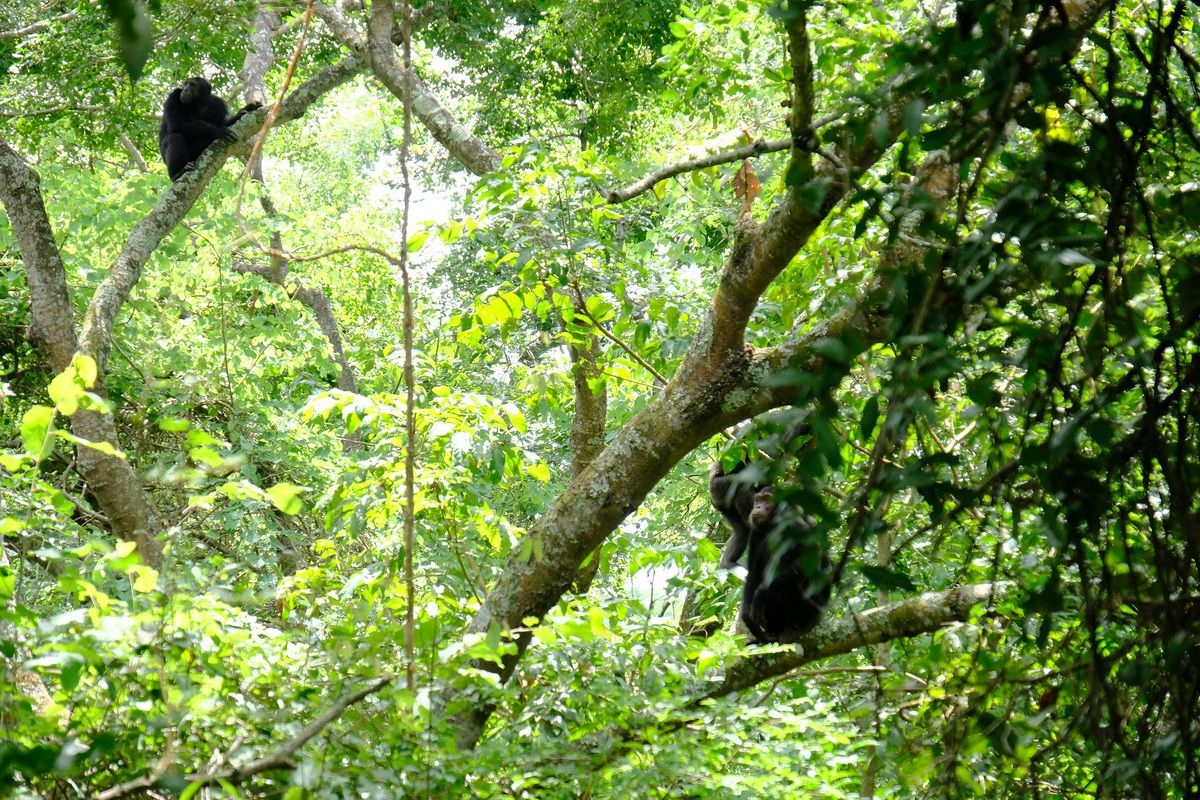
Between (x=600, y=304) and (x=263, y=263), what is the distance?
6.60 metres

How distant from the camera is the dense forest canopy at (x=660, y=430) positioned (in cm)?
155

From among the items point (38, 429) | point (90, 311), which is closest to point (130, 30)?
point (38, 429)

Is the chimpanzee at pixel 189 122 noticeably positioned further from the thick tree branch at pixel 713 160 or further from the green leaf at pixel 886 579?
the green leaf at pixel 886 579

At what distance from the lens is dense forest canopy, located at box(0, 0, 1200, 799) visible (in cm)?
155

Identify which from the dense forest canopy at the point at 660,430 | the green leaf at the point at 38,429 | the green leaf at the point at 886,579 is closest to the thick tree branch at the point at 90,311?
the dense forest canopy at the point at 660,430

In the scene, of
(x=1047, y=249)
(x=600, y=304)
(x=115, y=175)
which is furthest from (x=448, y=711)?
(x=115, y=175)

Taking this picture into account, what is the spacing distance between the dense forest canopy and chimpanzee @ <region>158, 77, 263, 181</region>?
55 mm

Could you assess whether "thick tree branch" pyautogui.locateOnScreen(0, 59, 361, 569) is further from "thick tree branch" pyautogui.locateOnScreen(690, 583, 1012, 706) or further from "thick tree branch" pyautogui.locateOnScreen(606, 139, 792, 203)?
"thick tree branch" pyautogui.locateOnScreen(606, 139, 792, 203)

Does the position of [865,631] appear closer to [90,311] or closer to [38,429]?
[38,429]

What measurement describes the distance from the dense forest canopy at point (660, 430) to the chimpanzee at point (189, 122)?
55 millimetres

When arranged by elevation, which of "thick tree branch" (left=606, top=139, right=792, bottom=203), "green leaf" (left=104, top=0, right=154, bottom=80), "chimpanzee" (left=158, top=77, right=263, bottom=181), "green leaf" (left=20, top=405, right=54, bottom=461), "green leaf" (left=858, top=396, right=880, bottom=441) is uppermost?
"chimpanzee" (left=158, top=77, right=263, bottom=181)

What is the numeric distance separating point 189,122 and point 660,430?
21.5ft

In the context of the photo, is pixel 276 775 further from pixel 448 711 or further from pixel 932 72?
pixel 932 72

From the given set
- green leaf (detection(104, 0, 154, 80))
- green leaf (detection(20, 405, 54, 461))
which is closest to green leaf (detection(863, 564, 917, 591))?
green leaf (detection(104, 0, 154, 80))
